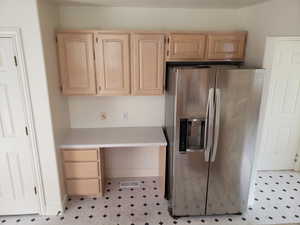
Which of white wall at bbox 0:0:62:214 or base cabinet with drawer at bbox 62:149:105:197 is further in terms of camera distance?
base cabinet with drawer at bbox 62:149:105:197

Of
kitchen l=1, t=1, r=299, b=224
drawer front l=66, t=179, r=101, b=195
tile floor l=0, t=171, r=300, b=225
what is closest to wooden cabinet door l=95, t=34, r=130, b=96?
kitchen l=1, t=1, r=299, b=224

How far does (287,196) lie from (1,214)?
3767 mm

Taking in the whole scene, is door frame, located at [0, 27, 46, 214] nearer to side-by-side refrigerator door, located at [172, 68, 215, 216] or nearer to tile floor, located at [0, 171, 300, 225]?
tile floor, located at [0, 171, 300, 225]

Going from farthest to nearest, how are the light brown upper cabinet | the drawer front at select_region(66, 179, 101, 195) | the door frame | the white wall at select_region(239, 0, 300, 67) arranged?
1. the drawer front at select_region(66, 179, 101, 195)
2. the light brown upper cabinet
3. the door frame
4. the white wall at select_region(239, 0, 300, 67)

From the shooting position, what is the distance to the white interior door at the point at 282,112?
303 cm

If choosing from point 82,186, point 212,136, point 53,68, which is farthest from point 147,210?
point 53,68

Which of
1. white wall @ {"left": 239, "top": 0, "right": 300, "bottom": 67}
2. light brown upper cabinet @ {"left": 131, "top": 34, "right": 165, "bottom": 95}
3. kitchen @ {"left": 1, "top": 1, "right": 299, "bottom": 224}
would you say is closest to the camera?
white wall @ {"left": 239, "top": 0, "right": 300, "bottom": 67}

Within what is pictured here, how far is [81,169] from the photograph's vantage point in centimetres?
273

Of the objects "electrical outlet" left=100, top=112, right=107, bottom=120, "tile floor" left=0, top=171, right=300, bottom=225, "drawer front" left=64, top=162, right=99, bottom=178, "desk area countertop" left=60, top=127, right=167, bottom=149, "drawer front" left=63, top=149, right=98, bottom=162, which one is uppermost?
"electrical outlet" left=100, top=112, right=107, bottom=120

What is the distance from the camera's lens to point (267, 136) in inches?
133

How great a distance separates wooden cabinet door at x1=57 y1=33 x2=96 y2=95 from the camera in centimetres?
249

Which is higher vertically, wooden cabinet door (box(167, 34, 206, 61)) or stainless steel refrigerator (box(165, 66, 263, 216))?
wooden cabinet door (box(167, 34, 206, 61))

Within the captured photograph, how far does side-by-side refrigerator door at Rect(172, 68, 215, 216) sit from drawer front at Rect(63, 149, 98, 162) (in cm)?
104

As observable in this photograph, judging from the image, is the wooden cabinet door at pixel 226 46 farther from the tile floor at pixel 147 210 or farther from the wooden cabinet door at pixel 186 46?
the tile floor at pixel 147 210
